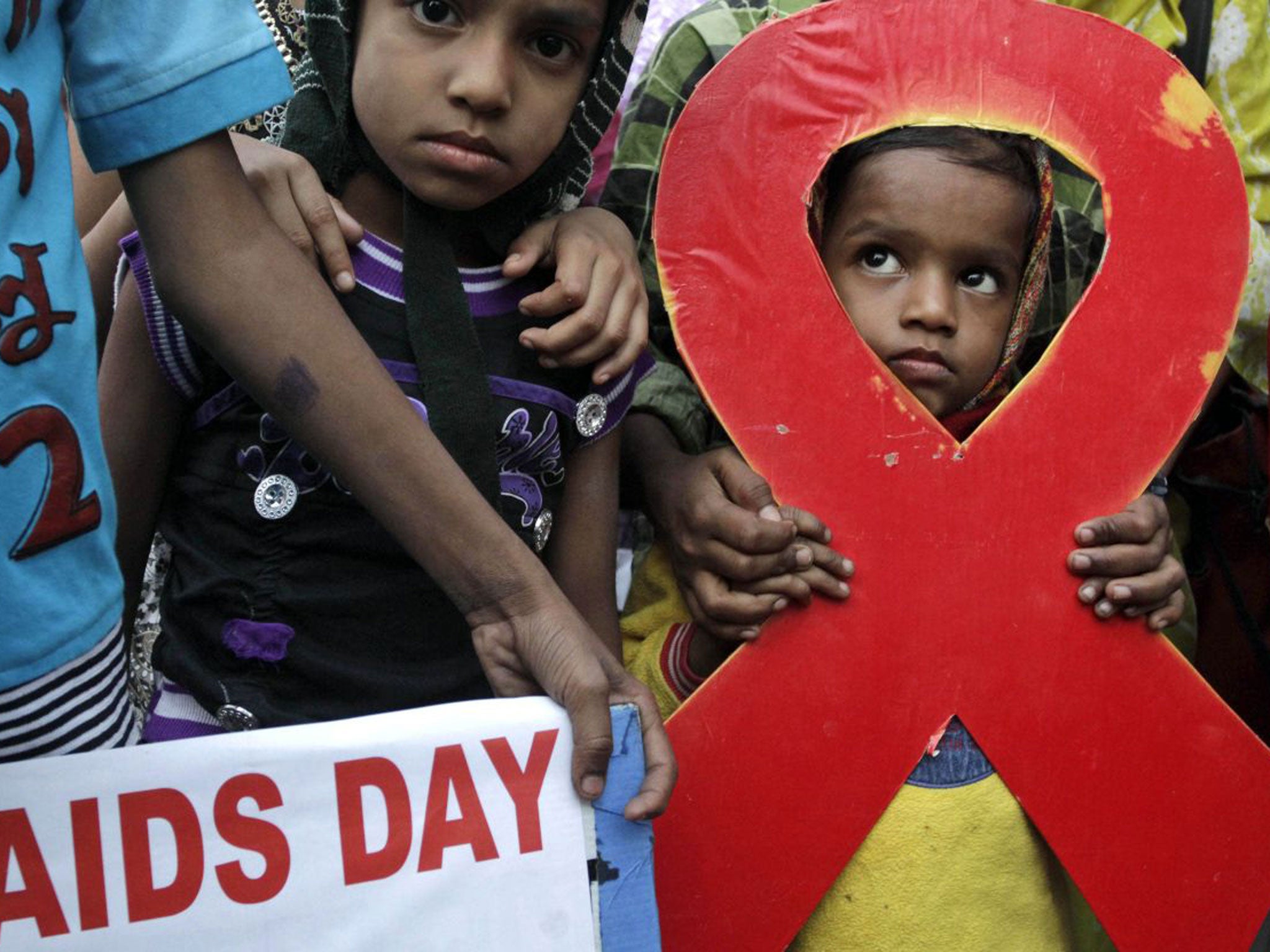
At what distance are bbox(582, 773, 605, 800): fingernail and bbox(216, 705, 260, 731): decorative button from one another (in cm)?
49

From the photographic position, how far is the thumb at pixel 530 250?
170 centimetres

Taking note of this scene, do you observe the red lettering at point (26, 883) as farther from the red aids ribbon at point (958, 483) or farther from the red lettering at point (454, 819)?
the red aids ribbon at point (958, 483)

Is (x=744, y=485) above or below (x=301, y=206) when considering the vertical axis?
below

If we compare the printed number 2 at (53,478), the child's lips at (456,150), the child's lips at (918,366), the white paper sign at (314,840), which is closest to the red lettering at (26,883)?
the white paper sign at (314,840)

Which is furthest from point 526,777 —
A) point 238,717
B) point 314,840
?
point 238,717

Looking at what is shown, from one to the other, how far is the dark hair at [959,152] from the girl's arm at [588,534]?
529 mm

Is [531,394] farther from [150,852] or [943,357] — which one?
[150,852]

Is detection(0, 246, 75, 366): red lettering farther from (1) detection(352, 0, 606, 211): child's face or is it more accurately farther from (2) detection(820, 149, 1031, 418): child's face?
(2) detection(820, 149, 1031, 418): child's face

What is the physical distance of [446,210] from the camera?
1709 mm

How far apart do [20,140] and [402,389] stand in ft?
1.96

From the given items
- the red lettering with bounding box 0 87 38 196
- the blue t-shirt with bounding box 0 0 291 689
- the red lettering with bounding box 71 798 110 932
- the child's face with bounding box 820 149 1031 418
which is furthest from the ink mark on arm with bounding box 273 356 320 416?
the child's face with bounding box 820 149 1031 418

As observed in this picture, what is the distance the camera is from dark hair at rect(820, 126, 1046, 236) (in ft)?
6.47

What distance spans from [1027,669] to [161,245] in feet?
3.78

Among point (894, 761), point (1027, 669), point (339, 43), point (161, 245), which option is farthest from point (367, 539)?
point (1027, 669)
